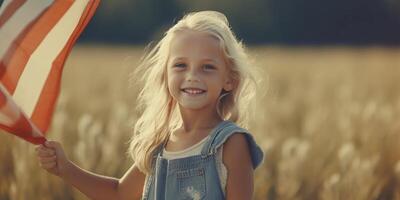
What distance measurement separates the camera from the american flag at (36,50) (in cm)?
313

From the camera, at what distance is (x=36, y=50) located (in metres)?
3.21

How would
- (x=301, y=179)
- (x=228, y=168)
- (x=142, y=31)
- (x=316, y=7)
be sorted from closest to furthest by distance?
(x=228, y=168) → (x=301, y=179) → (x=142, y=31) → (x=316, y=7)

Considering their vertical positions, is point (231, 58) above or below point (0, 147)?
above

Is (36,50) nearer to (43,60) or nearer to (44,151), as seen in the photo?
(43,60)

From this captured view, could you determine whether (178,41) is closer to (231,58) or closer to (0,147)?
(231,58)

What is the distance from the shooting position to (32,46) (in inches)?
126

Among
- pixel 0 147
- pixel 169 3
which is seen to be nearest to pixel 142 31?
pixel 169 3

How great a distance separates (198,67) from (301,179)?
5.44ft

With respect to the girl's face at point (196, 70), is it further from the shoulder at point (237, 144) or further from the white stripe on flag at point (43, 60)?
the white stripe on flag at point (43, 60)

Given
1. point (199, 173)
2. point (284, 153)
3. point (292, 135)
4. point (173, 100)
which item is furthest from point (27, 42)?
point (292, 135)

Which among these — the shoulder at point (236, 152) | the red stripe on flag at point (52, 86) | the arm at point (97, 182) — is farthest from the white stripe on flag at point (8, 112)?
the shoulder at point (236, 152)

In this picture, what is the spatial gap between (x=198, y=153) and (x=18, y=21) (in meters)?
0.57

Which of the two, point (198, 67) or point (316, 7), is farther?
point (316, 7)

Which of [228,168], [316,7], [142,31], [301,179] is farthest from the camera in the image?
[316,7]
